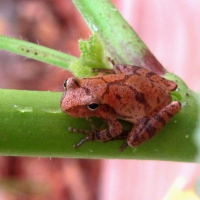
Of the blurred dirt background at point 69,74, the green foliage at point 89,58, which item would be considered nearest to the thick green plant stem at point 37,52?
the green foliage at point 89,58

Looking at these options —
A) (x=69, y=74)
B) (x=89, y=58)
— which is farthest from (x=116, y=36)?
(x=69, y=74)

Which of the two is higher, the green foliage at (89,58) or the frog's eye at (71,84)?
the green foliage at (89,58)

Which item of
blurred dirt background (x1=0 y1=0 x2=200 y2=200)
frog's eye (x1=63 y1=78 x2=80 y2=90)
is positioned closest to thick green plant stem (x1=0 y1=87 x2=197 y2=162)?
frog's eye (x1=63 y1=78 x2=80 y2=90)

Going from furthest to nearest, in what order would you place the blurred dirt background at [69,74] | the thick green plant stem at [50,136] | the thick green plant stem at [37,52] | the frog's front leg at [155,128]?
1. the blurred dirt background at [69,74]
2. the thick green plant stem at [37,52]
3. the frog's front leg at [155,128]
4. the thick green plant stem at [50,136]

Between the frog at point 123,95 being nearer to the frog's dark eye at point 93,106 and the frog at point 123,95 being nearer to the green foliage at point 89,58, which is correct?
the frog's dark eye at point 93,106

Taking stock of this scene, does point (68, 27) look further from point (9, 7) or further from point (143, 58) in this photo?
point (143, 58)

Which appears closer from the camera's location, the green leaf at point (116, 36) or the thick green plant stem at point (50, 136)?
the thick green plant stem at point (50, 136)

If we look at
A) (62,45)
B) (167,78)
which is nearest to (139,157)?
(167,78)
